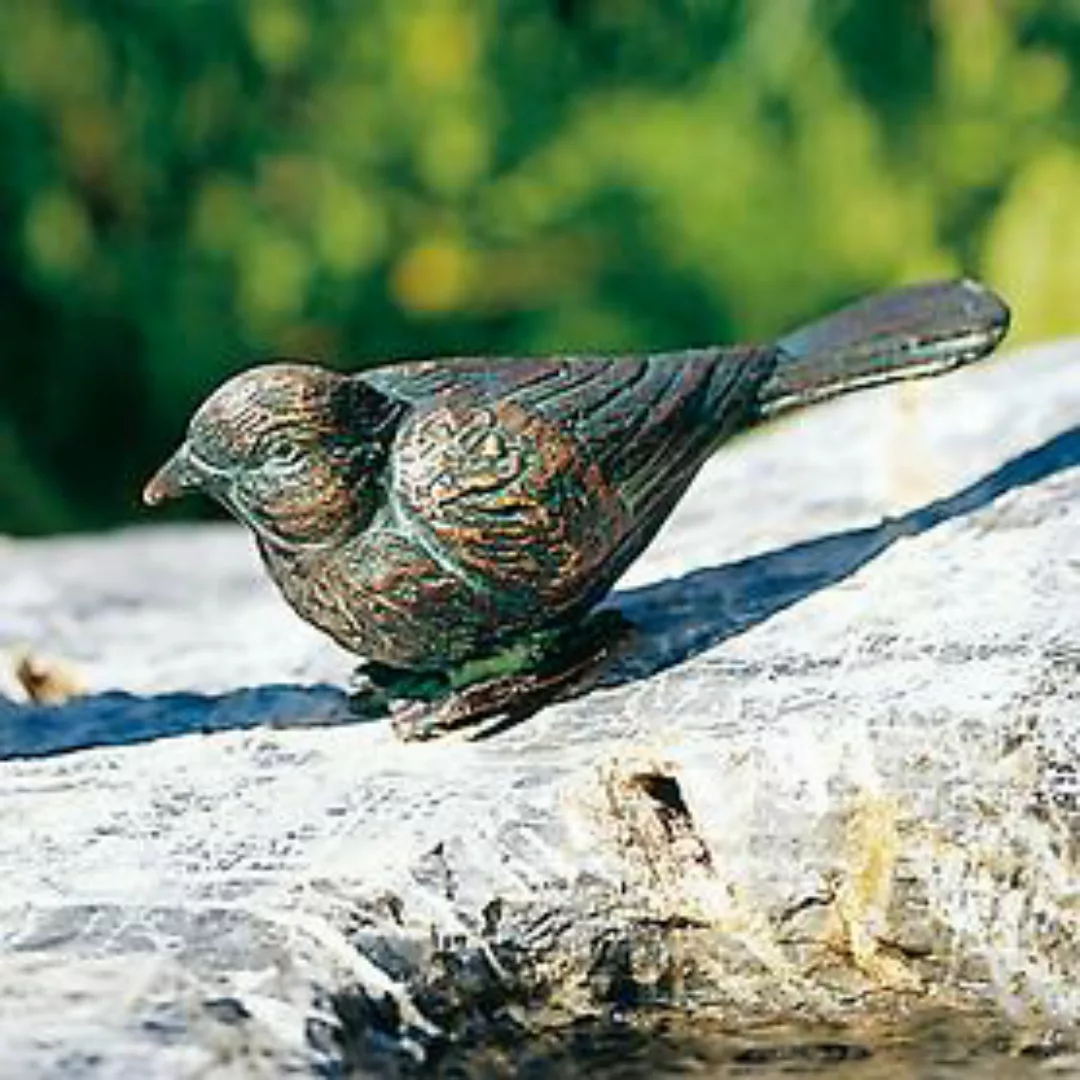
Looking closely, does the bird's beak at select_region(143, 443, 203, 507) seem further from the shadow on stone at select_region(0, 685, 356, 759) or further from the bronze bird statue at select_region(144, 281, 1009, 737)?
the shadow on stone at select_region(0, 685, 356, 759)

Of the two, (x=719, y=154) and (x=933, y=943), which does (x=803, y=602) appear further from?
(x=719, y=154)

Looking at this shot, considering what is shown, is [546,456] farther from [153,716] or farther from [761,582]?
[153,716]

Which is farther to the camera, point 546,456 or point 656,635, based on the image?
point 656,635

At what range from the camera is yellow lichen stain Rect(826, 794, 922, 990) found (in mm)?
1799

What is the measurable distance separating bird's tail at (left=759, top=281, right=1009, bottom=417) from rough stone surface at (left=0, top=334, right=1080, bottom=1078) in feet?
0.50

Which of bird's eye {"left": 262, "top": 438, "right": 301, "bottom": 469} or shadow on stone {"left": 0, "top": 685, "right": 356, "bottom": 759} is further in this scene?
shadow on stone {"left": 0, "top": 685, "right": 356, "bottom": 759}

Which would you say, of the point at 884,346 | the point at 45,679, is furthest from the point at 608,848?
the point at 45,679

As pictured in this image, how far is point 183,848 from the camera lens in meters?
1.84

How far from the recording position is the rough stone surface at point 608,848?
5.57 ft

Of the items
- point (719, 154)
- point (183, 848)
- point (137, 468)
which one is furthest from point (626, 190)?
point (183, 848)

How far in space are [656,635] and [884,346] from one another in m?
0.30

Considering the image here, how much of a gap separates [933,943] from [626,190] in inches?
84.3

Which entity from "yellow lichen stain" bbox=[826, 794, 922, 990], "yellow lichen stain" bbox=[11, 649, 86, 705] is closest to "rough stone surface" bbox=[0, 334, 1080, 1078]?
"yellow lichen stain" bbox=[826, 794, 922, 990]

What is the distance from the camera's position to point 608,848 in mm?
1821
